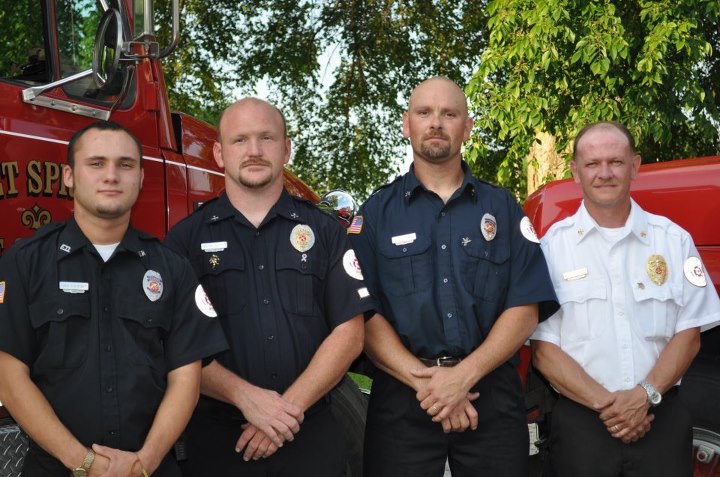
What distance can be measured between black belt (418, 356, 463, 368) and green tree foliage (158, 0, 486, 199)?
12.4 m

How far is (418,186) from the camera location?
350cm

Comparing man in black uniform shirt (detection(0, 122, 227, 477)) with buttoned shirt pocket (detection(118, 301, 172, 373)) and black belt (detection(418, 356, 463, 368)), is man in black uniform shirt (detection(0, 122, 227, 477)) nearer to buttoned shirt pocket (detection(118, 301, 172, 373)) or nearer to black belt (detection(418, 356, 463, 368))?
buttoned shirt pocket (detection(118, 301, 172, 373))

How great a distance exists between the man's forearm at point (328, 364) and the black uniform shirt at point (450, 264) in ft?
0.76

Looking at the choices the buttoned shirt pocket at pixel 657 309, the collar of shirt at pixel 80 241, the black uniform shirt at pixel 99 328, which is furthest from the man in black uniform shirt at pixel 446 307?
the collar of shirt at pixel 80 241

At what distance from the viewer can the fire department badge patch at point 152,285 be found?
9.41ft

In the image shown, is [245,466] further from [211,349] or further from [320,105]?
[320,105]

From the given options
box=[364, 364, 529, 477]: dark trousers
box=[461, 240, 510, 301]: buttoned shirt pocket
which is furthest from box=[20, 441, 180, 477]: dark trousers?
box=[461, 240, 510, 301]: buttoned shirt pocket

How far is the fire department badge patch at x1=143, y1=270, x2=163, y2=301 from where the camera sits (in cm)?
287

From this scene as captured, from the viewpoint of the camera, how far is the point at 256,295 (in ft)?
10.5

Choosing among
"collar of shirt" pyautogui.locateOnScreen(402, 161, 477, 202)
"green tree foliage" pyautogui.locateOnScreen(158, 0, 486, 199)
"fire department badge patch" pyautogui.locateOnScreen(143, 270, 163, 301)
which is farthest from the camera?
"green tree foliage" pyautogui.locateOnScreen(158, 0, 486, 199)

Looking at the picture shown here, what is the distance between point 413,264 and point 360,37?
12.8 meters

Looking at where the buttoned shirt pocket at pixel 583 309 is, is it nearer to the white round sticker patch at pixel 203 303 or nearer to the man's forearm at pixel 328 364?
the man's forearm at pixel 328 364

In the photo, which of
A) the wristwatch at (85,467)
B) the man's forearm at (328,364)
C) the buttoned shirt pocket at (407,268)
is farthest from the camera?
the buttoned shirt pocket at (407,268)

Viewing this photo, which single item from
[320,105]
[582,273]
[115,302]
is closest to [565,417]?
[582,273]
